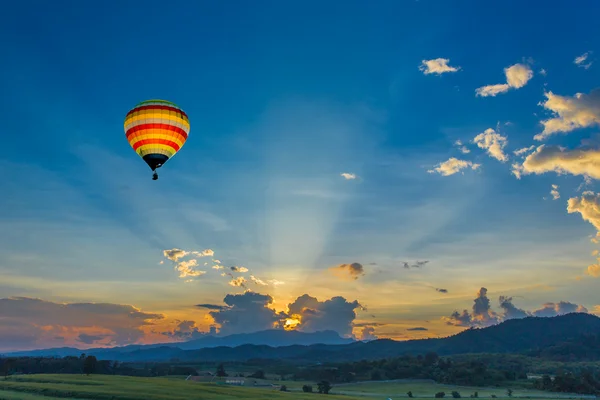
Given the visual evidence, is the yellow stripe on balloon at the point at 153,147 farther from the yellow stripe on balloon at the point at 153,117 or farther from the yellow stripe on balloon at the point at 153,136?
the yellow stripe on balloon at the point at 153,117

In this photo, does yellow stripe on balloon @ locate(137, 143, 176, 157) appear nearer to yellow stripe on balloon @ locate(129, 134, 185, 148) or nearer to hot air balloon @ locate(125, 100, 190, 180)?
hot air balloon @ locate(125, 100, 190, 180)

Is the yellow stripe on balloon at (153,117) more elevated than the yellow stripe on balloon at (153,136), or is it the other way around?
the yellow stripe on balloon at (153,117)

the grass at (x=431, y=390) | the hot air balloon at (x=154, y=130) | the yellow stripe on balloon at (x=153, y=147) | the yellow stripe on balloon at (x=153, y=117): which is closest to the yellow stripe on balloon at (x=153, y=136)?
the hot air balloon at (x=154, y=130)

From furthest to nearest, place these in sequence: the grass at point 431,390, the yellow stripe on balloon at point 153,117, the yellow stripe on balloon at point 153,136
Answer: the grass at point 431,390
the yellow stripe on balloon at point 153,136
the yellow stripe on balloon at point 153,117

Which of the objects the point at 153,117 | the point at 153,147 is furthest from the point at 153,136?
the point at 153,117

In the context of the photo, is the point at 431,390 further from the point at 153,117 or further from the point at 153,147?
the point at 153,117

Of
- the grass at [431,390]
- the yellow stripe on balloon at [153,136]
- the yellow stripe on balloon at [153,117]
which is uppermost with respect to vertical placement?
the yellow stripe on balloon at [153,117]

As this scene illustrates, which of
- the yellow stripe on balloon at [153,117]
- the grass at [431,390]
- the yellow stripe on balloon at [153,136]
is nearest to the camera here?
the yellow stripe on balloon at [153,117]

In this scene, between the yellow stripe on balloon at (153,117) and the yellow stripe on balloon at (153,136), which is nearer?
the yellow stripe on balloon at (153,117)

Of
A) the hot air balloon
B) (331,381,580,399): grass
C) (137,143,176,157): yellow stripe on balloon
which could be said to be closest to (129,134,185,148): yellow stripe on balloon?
the hot air balloon

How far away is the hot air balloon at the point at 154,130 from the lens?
80.1 metres

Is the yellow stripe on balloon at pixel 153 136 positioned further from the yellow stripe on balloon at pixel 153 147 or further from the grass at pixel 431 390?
the grass at pixel 431 390

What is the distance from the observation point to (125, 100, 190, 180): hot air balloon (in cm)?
8006

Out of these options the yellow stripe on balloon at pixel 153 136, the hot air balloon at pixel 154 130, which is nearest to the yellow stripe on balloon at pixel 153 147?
the hot air balloon at pixel 154 130
